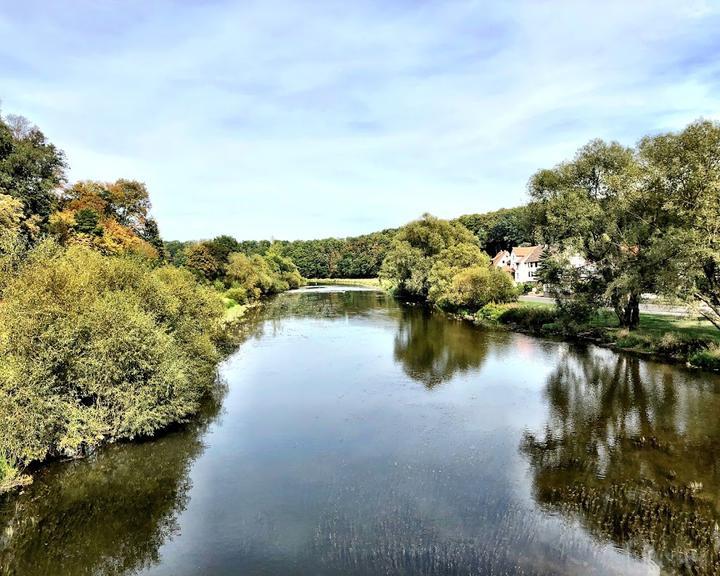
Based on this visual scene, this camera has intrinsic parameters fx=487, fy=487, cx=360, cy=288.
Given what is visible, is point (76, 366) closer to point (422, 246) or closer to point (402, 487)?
point (402, 487)

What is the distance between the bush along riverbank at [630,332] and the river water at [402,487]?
3531 mm

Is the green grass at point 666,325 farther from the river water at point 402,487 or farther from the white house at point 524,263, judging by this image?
the white house at point 524,263

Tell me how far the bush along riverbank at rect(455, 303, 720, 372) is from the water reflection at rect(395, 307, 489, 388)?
385cm

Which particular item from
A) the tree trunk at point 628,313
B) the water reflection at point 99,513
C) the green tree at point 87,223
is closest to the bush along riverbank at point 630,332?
the tree trunk at point 628,313

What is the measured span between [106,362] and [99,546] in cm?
642

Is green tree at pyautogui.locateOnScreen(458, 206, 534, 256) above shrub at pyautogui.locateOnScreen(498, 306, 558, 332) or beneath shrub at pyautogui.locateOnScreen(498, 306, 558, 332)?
above

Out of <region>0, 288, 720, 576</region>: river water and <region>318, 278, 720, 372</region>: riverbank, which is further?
<region>318, 278, 720, 372</region>: riverbank

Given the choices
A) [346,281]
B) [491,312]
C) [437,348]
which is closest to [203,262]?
[491,312]

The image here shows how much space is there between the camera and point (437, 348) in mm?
36094

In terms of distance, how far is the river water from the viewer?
11062 mm

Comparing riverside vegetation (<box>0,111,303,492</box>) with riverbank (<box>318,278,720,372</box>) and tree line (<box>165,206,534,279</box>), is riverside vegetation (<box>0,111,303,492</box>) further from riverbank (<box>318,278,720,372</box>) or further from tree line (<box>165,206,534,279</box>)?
tree line (<box>165,206,534,279</box>)

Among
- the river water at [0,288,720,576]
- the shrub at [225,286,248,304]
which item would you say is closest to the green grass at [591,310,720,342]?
the river water at [0,288,720,576]

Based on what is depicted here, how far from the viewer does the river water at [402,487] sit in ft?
36.3

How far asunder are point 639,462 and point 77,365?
18.5 metres
